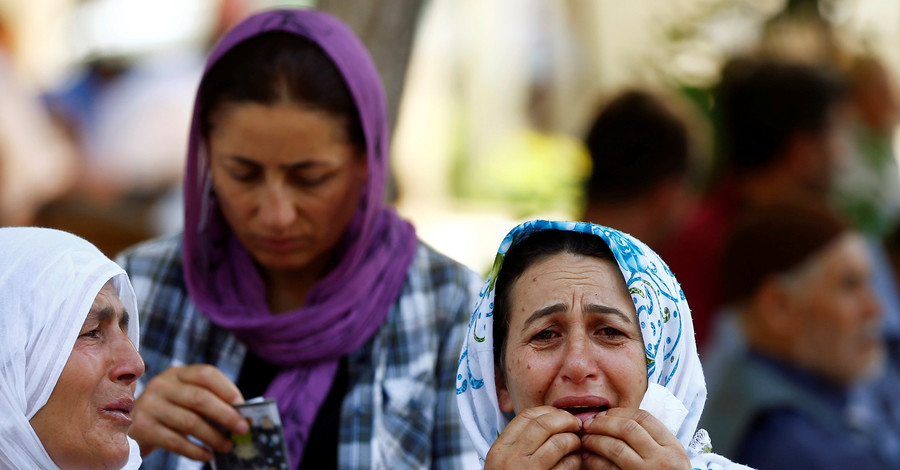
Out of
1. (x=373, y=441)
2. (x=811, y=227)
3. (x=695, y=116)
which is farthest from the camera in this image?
(x=695, y=116)

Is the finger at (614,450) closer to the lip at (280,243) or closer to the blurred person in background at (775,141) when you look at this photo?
the lip at (280,243)

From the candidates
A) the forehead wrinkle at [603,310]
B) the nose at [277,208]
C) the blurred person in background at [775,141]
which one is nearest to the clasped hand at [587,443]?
the forehead wrinkle at [603,310]

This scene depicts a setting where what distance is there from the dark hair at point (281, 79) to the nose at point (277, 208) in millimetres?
257

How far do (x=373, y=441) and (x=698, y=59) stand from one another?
4.03m

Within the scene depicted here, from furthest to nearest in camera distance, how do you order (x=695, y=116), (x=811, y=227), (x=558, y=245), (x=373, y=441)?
(x=695, y=116) < (x=811, y=227) < (x=373, y=441) < (x=558, y=245)

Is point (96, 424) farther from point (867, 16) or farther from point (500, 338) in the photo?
point (867, 16)

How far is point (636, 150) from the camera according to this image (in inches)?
205

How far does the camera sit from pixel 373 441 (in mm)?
3186

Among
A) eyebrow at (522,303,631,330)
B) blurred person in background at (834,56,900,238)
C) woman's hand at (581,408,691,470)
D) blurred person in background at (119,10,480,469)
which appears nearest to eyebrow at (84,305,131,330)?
blurred person in background at (119,10,480,469)

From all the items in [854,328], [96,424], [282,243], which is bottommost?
[96,424]

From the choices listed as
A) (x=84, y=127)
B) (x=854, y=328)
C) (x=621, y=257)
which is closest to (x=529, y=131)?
(x=84, y=127)

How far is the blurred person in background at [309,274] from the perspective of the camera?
3.23 meters

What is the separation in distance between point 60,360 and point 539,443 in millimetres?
1045

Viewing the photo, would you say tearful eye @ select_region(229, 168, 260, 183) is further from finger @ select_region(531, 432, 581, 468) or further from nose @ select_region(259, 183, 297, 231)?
finger @ select_region(531, 432, 581, 468)
